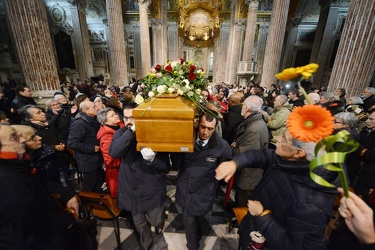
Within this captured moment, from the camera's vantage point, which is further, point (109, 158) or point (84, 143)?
point (84, 143)

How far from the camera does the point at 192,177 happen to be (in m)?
1.79

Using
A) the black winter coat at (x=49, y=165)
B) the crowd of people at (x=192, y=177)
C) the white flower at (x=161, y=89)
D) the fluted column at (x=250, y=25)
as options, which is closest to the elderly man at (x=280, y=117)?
the crowd of people at (x=192, y=177)

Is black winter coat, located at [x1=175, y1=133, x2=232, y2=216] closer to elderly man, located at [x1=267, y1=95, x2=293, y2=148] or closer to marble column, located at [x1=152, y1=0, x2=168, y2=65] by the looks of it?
elderly man, located at [x1=267, y1=95, x2=293, y2=148]

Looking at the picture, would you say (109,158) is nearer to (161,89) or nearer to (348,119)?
(161,89)

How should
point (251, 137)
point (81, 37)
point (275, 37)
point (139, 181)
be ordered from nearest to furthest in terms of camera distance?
point (139, 181), point (251, 137), point (275, 37), point (81, 37)

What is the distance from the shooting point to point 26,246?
3.78 feet

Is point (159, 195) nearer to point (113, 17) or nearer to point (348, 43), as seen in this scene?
point (348, 43)

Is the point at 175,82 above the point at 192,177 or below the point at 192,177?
above

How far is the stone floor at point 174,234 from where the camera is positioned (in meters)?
2.26

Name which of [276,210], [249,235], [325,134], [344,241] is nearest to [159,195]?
[249,235]

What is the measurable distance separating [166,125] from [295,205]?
104 centimetres

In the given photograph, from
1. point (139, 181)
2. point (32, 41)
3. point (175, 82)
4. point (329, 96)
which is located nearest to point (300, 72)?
point (175, 82)

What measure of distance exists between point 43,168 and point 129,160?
1.07 metres

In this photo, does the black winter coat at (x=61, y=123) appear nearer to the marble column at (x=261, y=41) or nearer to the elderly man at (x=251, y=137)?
the elderly man at (x=251, y=137)
